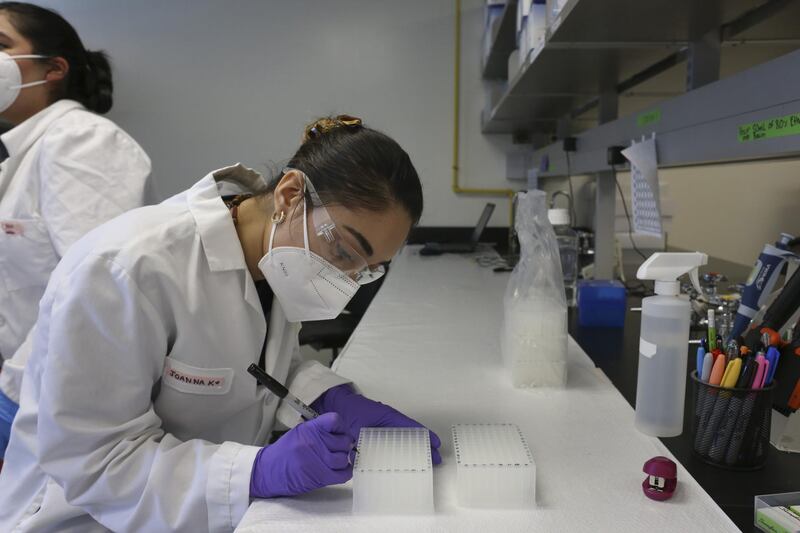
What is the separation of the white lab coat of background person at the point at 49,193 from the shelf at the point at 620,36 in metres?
1.09

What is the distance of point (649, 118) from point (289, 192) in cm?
90

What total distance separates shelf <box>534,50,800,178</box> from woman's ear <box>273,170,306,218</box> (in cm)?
72

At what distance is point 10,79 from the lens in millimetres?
1345

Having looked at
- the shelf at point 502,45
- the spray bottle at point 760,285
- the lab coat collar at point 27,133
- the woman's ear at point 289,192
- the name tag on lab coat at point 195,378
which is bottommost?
the name tag on lab coat at point 195,378

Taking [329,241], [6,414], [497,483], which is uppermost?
[329,241]

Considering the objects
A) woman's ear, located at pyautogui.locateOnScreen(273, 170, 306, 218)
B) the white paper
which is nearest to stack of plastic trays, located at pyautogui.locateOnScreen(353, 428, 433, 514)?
woman's ear, located at pyautogui.locateOnScreen(273, 170, 306, 218)

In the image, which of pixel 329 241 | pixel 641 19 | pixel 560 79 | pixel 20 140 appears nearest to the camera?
pixel 329 241


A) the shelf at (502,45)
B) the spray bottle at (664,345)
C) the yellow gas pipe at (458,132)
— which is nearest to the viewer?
the spray bottle at (664,345)

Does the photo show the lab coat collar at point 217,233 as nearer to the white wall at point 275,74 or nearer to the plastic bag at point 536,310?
the plastic bag at point 536,310

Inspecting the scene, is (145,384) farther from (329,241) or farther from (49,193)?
(49,193)

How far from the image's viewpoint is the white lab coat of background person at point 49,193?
4.10ft

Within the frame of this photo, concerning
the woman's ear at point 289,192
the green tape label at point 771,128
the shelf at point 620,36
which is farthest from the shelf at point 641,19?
the woman's ear at point 289,192

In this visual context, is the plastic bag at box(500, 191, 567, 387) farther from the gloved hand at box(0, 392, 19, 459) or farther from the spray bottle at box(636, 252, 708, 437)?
the gloved hand at box(0, 392, 19, 459)

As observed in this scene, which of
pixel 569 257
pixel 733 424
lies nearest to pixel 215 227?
pixel 733 424
